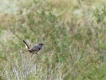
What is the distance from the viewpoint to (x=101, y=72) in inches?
373

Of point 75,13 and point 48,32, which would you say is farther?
point 75,13

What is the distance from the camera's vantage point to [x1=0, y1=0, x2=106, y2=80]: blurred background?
9391 millimetres

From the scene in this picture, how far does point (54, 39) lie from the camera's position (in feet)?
36.7

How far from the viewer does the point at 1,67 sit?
9.85 meters

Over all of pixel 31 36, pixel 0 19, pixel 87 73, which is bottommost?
pixel 0 19

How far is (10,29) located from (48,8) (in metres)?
1.51

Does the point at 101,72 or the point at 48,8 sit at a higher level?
the point at 101,72

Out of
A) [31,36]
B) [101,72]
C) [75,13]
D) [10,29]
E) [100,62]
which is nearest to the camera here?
[101,72]

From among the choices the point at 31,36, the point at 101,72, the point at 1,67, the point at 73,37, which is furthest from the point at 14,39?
the point at 101,72

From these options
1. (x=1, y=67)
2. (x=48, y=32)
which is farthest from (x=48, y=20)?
(x=1, y=67)

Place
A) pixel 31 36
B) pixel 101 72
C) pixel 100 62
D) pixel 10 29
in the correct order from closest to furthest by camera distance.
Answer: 1. pixel 101 72
2. pixel 100 62
3. pixel 31 36
4. pixel 10 29

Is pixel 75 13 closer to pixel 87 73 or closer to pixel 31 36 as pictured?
pixel 31 36

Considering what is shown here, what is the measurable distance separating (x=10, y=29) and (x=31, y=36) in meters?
1.22

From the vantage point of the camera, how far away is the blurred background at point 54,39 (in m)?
9.39
